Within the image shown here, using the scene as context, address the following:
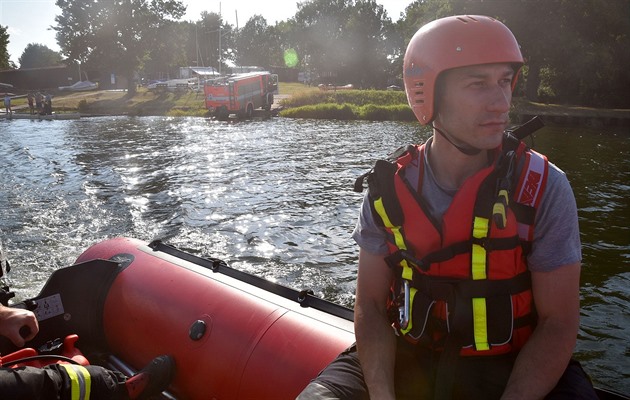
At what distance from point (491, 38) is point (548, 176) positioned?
0.60 metres

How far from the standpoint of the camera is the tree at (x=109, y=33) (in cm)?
4384

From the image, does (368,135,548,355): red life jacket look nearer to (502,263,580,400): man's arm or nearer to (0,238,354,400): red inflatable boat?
(502,263,580,400): man's arm

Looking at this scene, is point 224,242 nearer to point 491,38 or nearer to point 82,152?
point 491,38

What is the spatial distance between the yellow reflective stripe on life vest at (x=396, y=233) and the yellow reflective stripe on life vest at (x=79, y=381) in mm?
1699

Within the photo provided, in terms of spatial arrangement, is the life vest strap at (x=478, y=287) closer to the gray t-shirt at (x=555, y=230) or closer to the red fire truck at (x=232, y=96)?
the gray t-shirt at (x=555, y=230)

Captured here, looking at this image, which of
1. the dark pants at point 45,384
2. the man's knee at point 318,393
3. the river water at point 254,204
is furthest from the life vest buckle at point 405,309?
the river water at point 254,204

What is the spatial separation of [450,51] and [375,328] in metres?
1.21

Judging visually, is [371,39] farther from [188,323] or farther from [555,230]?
[555,230]

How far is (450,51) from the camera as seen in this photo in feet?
6.82

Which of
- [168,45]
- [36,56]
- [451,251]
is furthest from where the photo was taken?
[36,56]

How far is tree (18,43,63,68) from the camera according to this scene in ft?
317

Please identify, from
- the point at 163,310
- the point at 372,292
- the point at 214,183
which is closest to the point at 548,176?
the point at 372,292

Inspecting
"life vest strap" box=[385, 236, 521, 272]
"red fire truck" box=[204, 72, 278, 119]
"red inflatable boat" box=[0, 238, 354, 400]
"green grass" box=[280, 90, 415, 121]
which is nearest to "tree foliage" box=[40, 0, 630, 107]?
"green grass" box=[280, 90, 415, 121]

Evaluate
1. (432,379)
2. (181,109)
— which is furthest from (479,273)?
(181,109)
